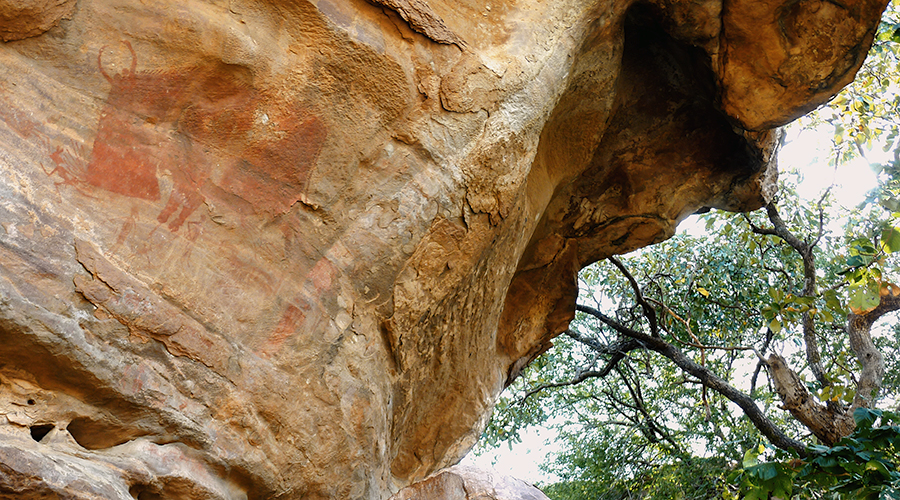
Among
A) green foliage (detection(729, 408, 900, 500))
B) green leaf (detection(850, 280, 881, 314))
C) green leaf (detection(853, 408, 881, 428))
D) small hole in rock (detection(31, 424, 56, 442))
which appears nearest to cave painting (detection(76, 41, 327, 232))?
small hole in rock (detection(31, 424, 56, 442))

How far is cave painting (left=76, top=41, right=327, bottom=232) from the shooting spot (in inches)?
107

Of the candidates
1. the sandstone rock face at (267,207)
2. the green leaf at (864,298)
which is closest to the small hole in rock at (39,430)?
the sandstone rock face at (267,207)

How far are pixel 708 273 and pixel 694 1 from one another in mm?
4610

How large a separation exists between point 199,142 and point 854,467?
388cm

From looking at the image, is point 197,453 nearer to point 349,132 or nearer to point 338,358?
point 338,358

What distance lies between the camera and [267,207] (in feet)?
9.74

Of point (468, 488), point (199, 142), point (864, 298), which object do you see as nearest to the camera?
point (199, 142)

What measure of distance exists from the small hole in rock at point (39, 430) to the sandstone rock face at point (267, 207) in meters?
0.02

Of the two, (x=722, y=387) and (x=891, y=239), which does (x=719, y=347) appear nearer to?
(x=722, y=387)

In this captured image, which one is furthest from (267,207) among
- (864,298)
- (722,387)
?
(722,387)

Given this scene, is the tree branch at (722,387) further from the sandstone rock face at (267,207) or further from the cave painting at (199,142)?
the cave painting at (199,142)

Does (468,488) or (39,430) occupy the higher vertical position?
(468,488)

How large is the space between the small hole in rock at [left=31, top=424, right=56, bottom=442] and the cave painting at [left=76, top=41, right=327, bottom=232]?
2.68 feet

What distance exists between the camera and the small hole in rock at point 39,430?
223cm
